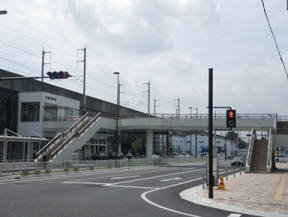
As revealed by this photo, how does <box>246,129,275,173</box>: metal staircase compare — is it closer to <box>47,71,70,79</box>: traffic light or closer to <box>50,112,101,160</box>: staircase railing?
<box>50,112,101,160</box>: staircase railing

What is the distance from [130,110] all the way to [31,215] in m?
Result: 82.9

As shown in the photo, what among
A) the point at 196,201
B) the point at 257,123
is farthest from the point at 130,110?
the point at 196,201

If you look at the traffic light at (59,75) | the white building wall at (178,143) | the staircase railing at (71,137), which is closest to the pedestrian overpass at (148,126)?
the staircase railing at (71,137)

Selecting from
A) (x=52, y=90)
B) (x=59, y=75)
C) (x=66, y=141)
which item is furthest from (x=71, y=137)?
(x=59, y=75)

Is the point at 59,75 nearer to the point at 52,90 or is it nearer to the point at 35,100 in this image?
the point at 35,100

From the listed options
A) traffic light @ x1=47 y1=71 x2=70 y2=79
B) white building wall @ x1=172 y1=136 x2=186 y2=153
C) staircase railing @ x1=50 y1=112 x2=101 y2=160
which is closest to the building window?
staircase railing @ x1=50 y1=112 x2=101 y2=160

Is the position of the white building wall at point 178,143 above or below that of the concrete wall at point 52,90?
below

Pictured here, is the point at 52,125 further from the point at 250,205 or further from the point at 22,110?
the point at 250,205

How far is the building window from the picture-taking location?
179 ft

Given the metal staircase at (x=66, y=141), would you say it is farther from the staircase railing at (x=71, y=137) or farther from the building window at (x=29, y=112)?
the building window at (x=29, y=112)

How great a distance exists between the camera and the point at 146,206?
1342 centimetres

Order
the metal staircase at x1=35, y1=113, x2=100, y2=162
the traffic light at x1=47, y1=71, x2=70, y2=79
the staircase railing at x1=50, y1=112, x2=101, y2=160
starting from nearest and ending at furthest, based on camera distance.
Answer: the traffic light at x1=47, y1=71, x2=70, y2=79 → the metal staircase at x1=35, y1=113, x2=100, y2=162 → the staircase railing at x1=50, y1=112, x2=101, y2=160

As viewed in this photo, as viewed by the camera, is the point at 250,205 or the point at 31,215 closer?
the point at 31,215

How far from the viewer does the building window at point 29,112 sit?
179 ft
